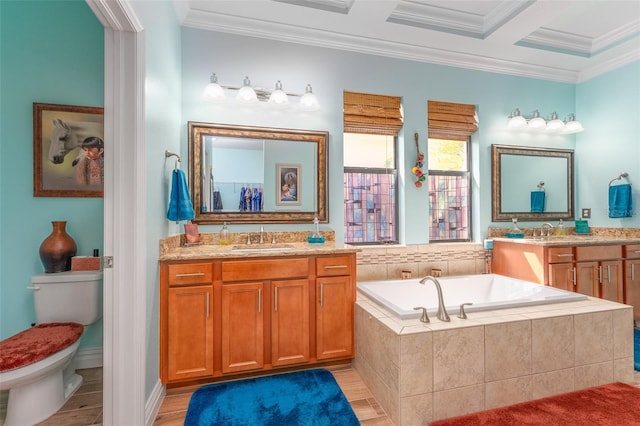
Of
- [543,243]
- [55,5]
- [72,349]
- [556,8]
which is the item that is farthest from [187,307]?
[556,8]

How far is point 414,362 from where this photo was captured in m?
1.59

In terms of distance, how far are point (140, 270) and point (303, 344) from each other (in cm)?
119

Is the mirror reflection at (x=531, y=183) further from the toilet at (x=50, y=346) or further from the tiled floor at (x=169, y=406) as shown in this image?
the toilet at (x=50, y=346)

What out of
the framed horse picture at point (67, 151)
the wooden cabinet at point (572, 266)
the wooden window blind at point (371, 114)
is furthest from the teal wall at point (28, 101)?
the wooden cabinet at point (572, 266)

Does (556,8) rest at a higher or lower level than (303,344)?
higher

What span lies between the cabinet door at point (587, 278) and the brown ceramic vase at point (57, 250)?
4.34 meters

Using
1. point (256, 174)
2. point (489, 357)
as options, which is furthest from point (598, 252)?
point (256, 174)

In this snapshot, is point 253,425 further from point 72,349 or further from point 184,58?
point 184,58

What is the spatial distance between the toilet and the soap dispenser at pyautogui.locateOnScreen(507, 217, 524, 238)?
3.88m

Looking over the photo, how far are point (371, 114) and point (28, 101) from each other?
9.03 feet

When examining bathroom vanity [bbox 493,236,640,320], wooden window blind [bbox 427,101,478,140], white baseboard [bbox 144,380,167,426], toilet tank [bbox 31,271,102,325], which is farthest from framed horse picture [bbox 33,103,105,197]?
bathroom vanity [bbox 493,236,640,320]

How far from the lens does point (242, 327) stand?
198 cm

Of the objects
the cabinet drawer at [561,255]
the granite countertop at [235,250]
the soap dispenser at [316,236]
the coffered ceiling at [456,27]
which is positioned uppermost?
the coffered ceiling at [456,27]

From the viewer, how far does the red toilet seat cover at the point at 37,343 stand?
1472mm
